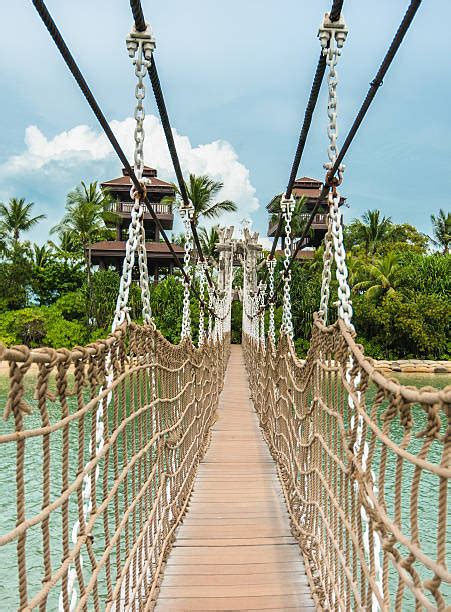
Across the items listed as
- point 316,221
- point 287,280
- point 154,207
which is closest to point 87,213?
point 154,207

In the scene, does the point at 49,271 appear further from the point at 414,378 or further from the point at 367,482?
the point at 367,482

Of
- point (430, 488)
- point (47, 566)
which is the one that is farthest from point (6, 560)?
point (430, 488)

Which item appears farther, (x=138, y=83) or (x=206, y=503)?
(x=206, y=503)

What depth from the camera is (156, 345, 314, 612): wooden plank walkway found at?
1535 mm

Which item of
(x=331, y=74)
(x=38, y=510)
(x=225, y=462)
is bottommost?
(x=38, y=510)

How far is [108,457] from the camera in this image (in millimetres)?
1227

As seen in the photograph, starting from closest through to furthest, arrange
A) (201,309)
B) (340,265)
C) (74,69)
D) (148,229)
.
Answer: (74,69)
(340,265)
(201,309)
(148,229)

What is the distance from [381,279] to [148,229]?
25.3ft

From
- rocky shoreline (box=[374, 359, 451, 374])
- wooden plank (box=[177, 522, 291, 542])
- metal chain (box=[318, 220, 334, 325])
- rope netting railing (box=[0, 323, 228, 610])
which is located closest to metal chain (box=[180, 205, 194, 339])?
rope netting railing (box=[0, 323, 228, 610])

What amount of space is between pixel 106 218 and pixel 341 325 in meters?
14.0

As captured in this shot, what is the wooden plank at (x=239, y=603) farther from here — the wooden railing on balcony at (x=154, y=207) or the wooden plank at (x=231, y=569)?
the wooden railing on balcony at (x=154, y=207)

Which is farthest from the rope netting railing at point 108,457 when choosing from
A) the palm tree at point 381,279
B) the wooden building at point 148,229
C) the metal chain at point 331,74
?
the wooden building at point 148,229

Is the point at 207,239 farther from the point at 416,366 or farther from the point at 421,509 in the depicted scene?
the point at 421,509

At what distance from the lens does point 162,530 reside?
5.98 ft
